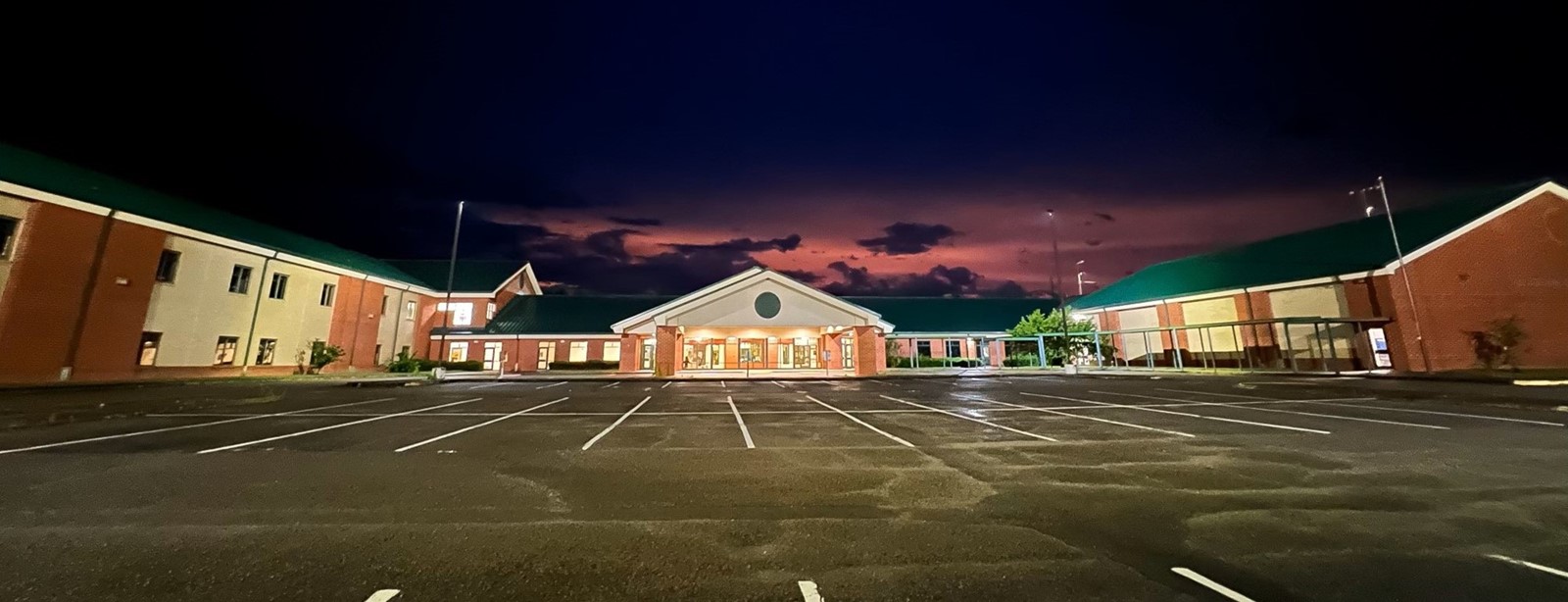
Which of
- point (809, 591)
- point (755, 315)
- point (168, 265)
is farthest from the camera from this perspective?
point (755, 315)

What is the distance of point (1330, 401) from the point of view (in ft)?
48.3

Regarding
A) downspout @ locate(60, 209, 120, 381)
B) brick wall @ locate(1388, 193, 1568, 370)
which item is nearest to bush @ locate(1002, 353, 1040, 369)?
brick wall @ locate(1388, 193, 1568, 370)

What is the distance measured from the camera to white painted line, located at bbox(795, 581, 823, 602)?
3.32 metres

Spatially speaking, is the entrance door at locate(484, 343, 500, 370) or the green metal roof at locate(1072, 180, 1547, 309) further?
the entrance door at locate(484, 343, 500, 370)

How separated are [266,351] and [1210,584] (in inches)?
1593

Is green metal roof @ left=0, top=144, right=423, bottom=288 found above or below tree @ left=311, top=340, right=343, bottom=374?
above

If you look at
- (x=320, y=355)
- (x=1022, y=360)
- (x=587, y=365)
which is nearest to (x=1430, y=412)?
(x=1022, y=360)

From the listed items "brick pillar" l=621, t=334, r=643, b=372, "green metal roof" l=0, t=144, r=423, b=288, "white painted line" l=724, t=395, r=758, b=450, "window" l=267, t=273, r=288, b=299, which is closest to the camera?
"white painted line" l=724, t=395, r=758, b=450

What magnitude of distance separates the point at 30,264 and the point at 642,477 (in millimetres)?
29978

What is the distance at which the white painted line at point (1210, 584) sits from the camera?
339cm

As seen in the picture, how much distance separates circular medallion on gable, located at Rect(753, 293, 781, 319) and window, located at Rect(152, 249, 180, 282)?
2839cm

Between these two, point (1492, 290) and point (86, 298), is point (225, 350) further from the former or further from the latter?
point (1492, 290)

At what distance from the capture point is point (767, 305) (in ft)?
113

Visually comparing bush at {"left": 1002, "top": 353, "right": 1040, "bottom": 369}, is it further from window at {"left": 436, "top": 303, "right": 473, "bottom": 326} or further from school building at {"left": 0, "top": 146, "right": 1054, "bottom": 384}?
window at {"left": 436, "top": 303, "right": 473, "bottom": 326}
